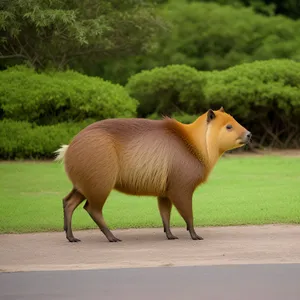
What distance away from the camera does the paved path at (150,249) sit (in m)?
7.79

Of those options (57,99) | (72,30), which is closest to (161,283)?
(57,99)

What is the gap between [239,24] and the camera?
81.4 ft

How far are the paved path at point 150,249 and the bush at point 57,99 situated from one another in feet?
32.2

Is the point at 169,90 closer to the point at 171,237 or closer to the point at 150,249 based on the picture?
the point at 171,237

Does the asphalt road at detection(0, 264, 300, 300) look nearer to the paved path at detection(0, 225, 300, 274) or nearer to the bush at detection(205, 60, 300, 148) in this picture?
the paved path at detection(0, 225, 300, 274)

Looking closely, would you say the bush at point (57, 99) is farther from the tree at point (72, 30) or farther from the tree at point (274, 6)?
the tree at point (274, 6)

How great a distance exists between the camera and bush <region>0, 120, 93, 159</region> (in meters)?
19.1

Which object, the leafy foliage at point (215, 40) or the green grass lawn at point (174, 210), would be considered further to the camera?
the leafy foliage at point (215, 40)

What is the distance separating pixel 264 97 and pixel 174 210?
903cm

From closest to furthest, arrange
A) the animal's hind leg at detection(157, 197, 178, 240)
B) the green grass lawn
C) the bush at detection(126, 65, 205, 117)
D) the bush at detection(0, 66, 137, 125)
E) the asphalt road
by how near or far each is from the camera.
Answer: the asphalt road
the animal's hind leg at detection(157, 197, 178, 240)
the green grass lawn
the bush at detection(0, 66, 137, 125)
the bush at detection(126, 65, 205, 117)

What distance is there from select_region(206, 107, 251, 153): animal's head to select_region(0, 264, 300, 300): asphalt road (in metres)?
2.41

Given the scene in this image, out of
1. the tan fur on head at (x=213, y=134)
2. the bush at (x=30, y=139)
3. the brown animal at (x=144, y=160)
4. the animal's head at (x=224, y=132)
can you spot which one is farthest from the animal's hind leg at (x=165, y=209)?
the bush at (x=30, y=139)

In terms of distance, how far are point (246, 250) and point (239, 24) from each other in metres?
17.1

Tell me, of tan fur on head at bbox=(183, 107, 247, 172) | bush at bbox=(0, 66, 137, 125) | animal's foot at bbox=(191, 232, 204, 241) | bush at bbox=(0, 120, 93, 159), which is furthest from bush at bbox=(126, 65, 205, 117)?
animal's foot at bbox=(191, 232, 204, 241)
